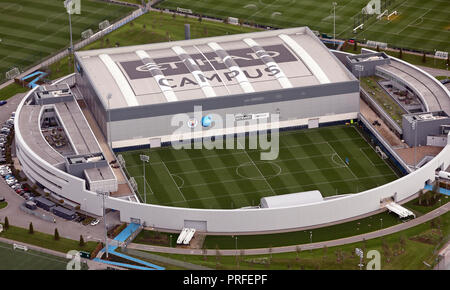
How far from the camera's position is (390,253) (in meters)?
200

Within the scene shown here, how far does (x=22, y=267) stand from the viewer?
654 feet

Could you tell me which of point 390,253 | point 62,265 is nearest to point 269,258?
point 390,253

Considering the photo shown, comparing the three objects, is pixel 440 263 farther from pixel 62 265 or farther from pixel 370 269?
pixel 62 265

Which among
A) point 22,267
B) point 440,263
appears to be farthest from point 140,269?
point 440,263

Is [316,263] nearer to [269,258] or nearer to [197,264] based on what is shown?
[269,258]

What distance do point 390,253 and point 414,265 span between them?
4852 millimetres

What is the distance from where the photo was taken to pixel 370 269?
19638cm

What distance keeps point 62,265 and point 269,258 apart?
Answer: 116 feet

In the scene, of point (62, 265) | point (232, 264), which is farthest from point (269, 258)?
point (62, 265)
